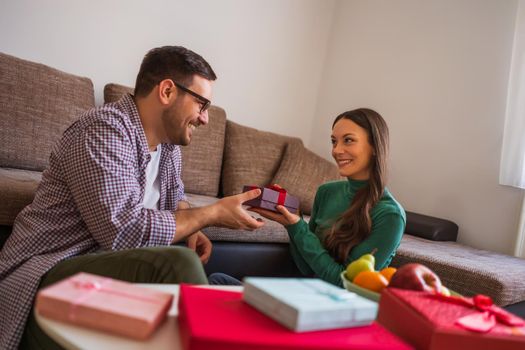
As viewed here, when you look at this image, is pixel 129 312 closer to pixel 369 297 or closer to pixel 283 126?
pixel 369 297

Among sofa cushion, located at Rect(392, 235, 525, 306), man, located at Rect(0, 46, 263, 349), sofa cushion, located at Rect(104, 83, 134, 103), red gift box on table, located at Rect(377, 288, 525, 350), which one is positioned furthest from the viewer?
sofa cushion, located at Rect(104, 83, 134, 103)

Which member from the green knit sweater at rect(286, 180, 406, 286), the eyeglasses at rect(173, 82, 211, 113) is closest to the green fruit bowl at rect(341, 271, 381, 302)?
the green knit sweater at rect(286, 180, 406, 286)

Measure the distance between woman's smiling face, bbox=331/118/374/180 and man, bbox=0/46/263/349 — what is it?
36 centimetres

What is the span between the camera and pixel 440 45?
3.06 metres

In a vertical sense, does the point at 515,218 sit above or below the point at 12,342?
above

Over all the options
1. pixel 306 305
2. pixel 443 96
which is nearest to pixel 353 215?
pixel 306 305

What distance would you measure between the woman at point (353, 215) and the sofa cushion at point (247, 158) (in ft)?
3.52

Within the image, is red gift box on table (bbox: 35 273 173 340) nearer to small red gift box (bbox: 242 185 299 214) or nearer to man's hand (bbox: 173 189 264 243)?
man's hand (bbox: 173 189 264 243)

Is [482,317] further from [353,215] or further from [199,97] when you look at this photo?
[199,97]

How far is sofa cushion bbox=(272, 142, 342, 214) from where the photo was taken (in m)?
2.76

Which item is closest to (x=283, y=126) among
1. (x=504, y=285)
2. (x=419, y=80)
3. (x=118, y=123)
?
(x=419, y=80)

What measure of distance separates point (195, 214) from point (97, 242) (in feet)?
0.85

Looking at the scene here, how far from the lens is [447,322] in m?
0.69

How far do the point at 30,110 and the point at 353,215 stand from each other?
139 centimetres
